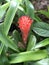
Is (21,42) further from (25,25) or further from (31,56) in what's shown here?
(31,56)

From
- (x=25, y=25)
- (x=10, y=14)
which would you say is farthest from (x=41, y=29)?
(x=10, y=14)

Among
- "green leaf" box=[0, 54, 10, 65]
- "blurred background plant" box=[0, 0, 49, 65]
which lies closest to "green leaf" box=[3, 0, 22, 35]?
"blurred background plant" box=[0, 0, 49, 65]

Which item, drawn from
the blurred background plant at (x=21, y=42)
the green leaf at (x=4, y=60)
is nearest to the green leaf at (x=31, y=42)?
the blurred background plant at (x=21, y=42)

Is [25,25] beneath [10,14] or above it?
beneath

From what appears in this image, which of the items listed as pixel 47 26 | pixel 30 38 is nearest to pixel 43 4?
pixel 47 26

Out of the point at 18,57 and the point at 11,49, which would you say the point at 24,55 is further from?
the point at 11,49

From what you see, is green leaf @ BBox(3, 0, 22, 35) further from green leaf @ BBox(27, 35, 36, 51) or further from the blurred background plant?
green leaf @ BBox(27, 35, 36, 51)

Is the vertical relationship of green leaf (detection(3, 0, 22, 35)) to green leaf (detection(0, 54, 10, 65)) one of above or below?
above
